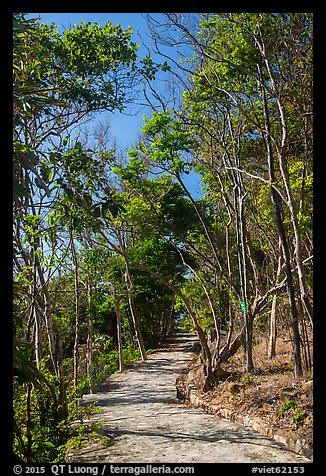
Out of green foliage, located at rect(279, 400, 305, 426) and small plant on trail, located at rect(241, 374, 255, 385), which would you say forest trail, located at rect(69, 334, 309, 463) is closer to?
green foliage, located at rect(279, 400, 305, 426)

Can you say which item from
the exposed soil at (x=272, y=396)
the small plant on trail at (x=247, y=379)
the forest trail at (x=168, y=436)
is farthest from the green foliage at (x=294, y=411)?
the small plant on trail at (x=247, y=379)

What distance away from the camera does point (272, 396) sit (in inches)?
180

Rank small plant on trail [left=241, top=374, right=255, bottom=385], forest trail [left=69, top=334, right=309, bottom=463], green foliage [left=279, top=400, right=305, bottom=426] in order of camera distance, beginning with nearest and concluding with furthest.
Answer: forest trail [left=69, top=334, right=309, bottom=463], green foliage [left=279, top=400, right=305, bottom=426], small plant on trail [left=241, top=374, right=255, bottom=385]

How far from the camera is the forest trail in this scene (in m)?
3.27

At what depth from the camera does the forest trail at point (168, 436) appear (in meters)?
3.27

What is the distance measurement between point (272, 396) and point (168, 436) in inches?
48.1

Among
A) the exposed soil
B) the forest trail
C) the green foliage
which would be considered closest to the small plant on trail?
the exposed soil

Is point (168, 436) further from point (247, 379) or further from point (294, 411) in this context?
point (247, 379)

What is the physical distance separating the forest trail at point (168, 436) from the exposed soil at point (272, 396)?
233 mm

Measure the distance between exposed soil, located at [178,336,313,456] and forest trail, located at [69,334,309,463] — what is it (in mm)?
233

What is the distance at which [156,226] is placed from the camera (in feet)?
25.1
